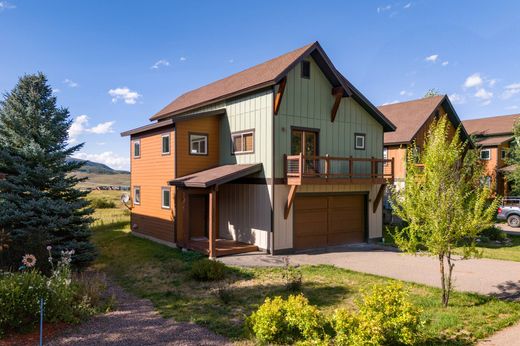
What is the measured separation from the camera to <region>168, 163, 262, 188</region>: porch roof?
14.6 metres

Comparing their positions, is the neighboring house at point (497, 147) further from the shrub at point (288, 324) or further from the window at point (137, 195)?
the shrub at point (288, 324)

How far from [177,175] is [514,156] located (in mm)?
35876

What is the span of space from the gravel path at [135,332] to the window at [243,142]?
9788 mm

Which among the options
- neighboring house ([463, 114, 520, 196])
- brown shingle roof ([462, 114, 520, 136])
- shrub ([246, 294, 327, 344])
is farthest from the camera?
brown shingle roof ([462, 114, 520, 136])

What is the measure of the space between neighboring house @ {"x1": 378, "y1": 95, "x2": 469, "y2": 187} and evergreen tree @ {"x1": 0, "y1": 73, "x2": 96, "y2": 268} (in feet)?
71.2

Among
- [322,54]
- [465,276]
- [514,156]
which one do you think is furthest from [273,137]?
[514,156]

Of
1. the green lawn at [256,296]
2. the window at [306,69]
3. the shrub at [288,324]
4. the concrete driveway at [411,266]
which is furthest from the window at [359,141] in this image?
the shrub at [288,324]

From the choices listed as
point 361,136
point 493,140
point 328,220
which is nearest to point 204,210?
point 328,220

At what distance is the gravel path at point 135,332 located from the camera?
7164mm

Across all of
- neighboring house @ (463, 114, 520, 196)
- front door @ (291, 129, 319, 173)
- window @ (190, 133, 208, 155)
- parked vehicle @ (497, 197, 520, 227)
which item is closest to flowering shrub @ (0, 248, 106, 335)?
window @ (190, 133, 208, 155)

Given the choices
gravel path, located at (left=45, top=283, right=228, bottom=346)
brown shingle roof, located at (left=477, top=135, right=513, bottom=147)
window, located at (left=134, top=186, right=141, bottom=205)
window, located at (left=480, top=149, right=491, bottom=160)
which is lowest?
gravel path, located at (left=45, top=283, right=228, bottom=346)

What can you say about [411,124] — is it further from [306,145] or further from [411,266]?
[411,266]

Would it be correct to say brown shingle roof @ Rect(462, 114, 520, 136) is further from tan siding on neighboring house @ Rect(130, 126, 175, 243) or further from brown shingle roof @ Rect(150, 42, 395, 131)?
tan siding on neighboring house @ Rect(130, 126, 175, 243)

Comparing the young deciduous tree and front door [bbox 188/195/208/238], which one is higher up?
the young deciduous tree
